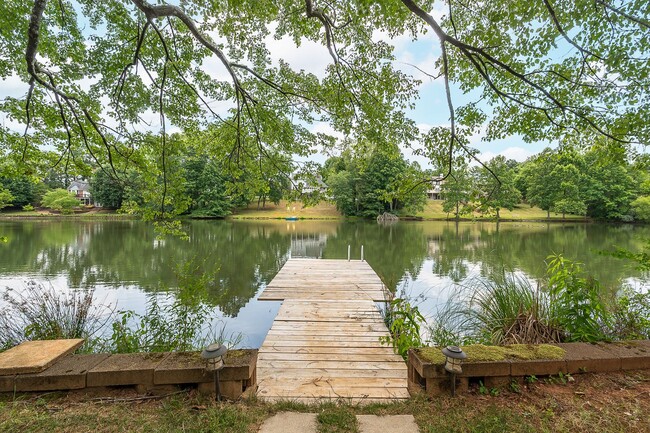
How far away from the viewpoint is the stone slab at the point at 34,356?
189 centimetres

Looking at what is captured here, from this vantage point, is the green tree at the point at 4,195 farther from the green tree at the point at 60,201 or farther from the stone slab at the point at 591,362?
the green tree at the point at 60,201

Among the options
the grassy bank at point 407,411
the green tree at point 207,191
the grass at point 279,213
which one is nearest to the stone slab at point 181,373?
the grassy bank at point 407,411

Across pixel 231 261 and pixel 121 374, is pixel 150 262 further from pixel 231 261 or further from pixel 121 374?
Answer: pixel 121 374

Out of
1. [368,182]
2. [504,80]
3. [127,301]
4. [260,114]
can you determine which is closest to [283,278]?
[127,301]

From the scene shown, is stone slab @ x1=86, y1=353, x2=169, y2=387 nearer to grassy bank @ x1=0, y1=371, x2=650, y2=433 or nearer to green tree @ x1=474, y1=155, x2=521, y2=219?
grassy bank @ x1=0, y1=371, x2=650, y2=433

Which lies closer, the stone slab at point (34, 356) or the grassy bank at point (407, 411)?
the grassy bank at point (407, 411)

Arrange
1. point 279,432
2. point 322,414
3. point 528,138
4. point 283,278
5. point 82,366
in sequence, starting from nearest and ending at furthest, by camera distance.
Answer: point 279,432, point 322,414, point 82,366, point 528,138, point 283,278

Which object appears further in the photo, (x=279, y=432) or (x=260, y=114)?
(x=260, y=114)

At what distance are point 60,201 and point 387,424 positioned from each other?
147 ft

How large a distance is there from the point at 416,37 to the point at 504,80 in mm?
1282

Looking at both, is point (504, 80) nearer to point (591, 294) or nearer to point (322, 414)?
point (591, 294)

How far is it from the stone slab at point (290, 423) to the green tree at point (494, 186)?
7.46 feet

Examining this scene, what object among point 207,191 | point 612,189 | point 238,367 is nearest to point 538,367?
point 238,367

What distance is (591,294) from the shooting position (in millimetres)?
2971
